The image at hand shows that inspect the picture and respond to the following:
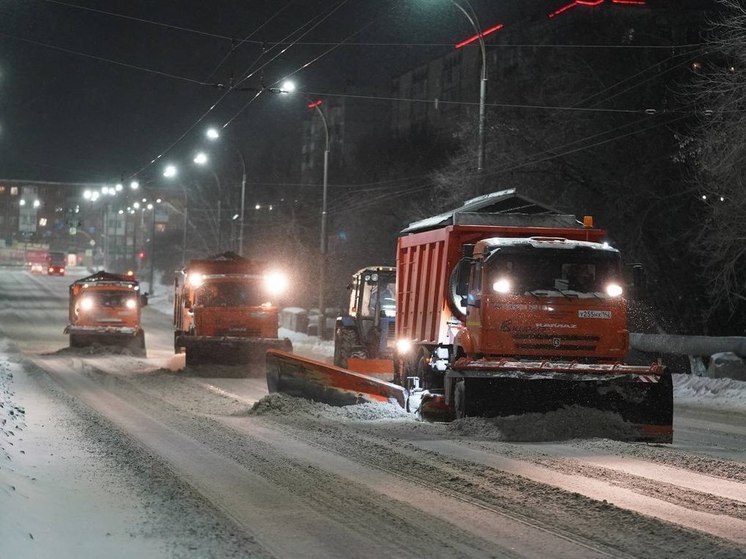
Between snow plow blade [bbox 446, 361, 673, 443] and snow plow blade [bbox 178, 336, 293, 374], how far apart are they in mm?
13849

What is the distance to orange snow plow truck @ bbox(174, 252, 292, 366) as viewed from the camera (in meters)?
27.1

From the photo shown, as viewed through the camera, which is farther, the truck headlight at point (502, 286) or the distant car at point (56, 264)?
the distant car at point (56, 264)

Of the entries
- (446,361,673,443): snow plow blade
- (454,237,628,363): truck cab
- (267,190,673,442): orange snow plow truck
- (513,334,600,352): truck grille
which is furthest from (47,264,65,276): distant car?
(446,361,673,443): snow plow blade

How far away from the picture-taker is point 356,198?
71.9 m

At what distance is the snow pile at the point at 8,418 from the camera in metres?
11.9

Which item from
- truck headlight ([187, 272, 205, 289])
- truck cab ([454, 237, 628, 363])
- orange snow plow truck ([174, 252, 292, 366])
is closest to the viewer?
truck cab ([454, 237, 628, 363])

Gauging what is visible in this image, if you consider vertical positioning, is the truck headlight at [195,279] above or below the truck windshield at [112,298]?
above

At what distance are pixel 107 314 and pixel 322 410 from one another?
20622 millimetres

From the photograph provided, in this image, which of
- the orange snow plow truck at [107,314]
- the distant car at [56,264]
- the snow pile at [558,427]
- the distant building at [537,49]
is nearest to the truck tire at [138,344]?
the orange snow plow truck at [107,314]

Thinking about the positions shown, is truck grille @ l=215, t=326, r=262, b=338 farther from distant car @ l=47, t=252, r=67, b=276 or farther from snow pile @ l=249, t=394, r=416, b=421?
distant car @ l=47, t=252, r=67, b=276

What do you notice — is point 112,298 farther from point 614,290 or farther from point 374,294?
point 614,290

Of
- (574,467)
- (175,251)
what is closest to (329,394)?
(574,467)

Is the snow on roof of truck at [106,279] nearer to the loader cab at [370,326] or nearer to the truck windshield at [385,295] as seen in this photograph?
the loader cab at [370,326]

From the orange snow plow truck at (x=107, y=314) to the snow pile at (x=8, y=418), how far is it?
13013mm
